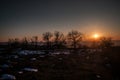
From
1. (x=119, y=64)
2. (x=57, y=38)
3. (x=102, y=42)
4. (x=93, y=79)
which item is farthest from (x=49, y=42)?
(x=93, y=79)

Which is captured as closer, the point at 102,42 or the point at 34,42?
the point at 102,42

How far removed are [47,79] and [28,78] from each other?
2494 mm

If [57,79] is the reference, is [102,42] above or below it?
above

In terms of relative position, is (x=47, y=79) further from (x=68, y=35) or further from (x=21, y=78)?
(x=68, y=35)

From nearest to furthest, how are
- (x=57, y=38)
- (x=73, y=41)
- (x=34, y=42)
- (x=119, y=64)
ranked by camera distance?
(x=119, y=64) → (x=73, y=41) → (x=57, y=38) → (x=34, y=42)

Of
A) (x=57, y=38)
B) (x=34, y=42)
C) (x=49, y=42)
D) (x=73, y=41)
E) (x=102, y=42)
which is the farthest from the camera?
(x=34, y=42)

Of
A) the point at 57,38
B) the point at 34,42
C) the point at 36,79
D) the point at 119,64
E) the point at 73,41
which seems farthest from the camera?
the point at 34,42

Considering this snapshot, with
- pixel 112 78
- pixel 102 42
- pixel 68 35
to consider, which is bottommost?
pixel 112 78

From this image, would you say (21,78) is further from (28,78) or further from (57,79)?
(57,79)

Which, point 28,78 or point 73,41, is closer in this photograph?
point 28,78

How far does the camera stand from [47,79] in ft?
58.1

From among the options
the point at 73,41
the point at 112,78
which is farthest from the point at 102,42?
the point at 112,78

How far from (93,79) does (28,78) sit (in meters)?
8.56

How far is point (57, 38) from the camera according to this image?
271 feet
